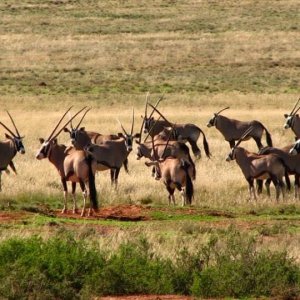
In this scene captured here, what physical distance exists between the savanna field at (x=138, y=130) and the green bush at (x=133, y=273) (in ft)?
0.06

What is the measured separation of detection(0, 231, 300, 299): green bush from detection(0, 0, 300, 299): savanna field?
0.06ft

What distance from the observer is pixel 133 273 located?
43.0 ft

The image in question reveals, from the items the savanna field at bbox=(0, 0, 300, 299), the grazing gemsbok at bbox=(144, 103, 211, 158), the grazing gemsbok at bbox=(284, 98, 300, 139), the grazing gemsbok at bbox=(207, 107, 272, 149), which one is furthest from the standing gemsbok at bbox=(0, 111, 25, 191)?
the grazing gemsbok at bbox=(284, 98, 300, 139)

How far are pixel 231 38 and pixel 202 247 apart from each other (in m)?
60.6

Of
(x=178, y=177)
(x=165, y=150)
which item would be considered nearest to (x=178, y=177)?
(x=178, y=177)

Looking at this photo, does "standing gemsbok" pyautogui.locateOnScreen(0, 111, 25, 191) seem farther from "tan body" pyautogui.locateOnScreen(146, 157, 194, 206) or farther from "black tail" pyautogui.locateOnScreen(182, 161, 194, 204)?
"black tail" pyautogui.locateOnScreen(182, 161, 194, 204)

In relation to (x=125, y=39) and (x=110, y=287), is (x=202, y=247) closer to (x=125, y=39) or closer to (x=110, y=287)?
(x=110, y=287)

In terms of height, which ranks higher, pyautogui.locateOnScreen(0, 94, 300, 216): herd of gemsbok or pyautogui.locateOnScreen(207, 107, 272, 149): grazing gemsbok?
pyautogui.locateOnScreen(0, 94, 300, 216): herd of gemsbok

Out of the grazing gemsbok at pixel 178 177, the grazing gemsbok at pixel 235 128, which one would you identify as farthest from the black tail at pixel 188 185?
the grazing gemsbok at pixel 235 128

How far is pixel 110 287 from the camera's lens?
42.3 ft

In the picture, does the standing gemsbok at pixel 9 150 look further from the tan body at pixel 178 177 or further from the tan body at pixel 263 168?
the tan body at pixel 263 168

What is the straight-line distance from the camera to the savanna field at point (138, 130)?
13086mm

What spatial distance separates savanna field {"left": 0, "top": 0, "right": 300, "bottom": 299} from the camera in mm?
13086

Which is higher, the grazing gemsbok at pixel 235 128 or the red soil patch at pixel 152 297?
the red soil patch at pixel 152 297
